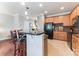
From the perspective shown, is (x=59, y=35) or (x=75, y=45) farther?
(x=75, y=45)

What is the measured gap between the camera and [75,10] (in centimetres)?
188

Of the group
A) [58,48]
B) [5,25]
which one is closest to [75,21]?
[58,48]

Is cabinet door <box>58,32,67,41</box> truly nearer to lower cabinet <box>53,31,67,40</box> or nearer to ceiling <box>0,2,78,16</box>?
lower cabinet <box>53,31,67,40</box>

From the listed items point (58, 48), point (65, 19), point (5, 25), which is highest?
point (65, 19)

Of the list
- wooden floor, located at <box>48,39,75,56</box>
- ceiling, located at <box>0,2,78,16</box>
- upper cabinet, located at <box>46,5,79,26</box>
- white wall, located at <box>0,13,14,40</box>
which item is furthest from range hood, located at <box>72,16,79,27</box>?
white wall, located at <box>0,13,14,40</box>

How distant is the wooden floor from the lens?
1.84 meters

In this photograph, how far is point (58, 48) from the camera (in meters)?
1.94

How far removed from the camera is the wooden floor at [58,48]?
1839mm

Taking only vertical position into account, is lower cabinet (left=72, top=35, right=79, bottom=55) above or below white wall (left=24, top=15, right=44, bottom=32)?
below

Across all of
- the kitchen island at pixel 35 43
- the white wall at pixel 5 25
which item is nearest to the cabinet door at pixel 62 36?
the kitchen island at pixel 35 43

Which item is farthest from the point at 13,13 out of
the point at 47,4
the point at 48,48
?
the point at 48,48

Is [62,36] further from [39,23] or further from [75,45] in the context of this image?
[39,23]

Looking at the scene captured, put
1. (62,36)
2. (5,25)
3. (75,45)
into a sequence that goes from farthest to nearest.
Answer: (75,45) < (62,36) < (5,25)

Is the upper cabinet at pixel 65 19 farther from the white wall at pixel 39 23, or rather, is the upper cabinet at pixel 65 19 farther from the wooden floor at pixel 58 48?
the wooden floor at pixel 58 48
